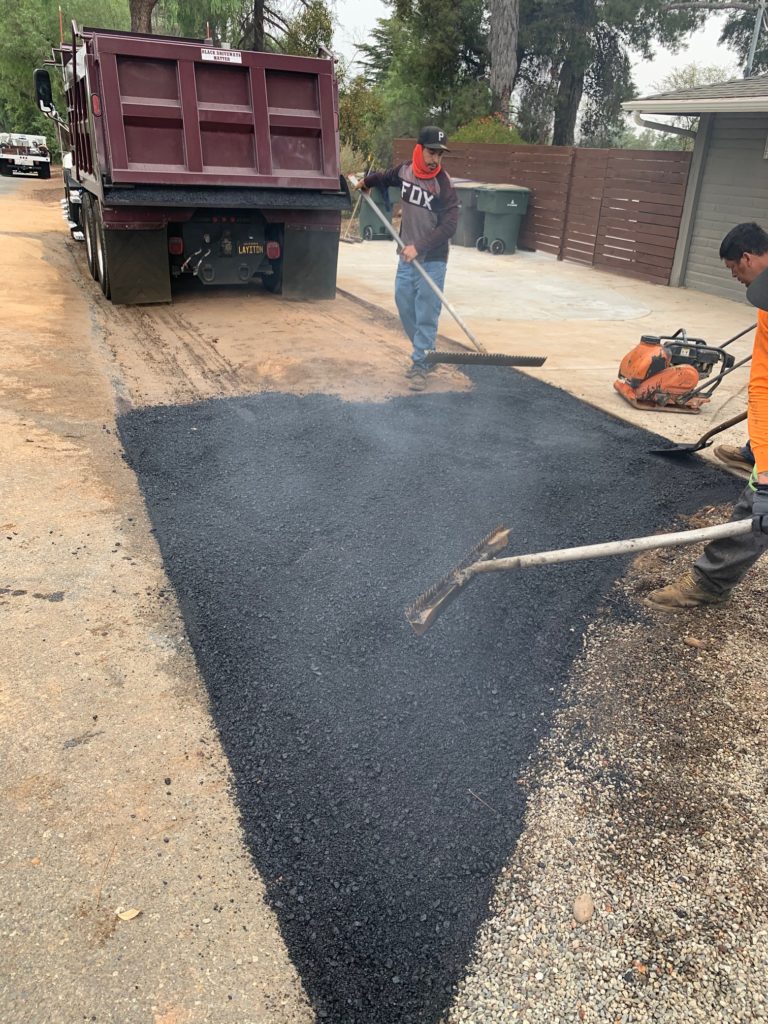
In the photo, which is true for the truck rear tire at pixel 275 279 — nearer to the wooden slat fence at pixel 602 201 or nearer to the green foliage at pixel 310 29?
the wooden slat fence at pixel 602 201

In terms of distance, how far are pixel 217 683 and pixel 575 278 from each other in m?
12.3

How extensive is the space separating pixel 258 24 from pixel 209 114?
1817cm

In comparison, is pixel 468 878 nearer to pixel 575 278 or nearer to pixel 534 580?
pixel 534 580

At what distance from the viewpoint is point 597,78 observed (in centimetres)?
2564

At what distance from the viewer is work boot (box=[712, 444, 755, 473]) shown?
5176mm

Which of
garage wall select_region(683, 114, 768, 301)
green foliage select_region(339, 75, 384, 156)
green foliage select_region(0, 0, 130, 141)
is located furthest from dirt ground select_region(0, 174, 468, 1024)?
green foliage select_region(0, 0, 130, 141)

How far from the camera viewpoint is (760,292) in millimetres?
2752

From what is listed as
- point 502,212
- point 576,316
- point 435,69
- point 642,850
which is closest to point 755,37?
point 435,69

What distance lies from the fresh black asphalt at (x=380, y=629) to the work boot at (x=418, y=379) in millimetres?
526

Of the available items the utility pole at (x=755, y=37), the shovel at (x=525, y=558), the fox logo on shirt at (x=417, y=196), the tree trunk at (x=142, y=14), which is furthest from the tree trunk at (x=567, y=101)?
the shovel at (x=525, y=558)

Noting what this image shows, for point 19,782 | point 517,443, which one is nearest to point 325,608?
point 19,782

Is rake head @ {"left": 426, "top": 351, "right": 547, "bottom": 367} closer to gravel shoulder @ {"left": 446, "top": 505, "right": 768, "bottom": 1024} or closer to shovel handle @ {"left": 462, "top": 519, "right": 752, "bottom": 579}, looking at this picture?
gravel shoulder @ {"left": 446, "top": 505, "right": 768, "bottom": 1024}

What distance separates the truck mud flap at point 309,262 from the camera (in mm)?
9141

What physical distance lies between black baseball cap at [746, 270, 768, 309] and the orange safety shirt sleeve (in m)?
0.15
